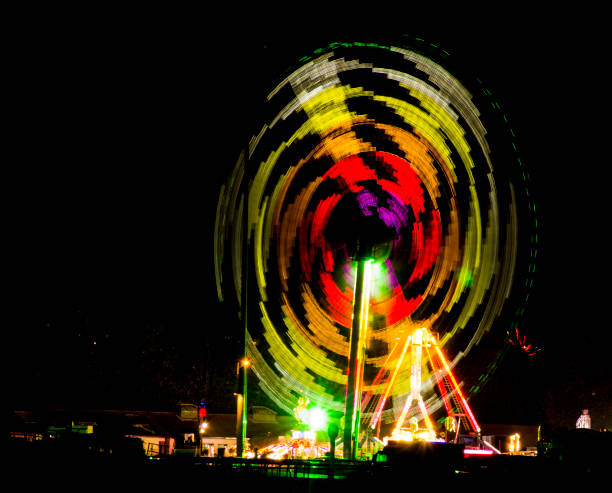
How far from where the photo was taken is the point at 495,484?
13336 millimetres

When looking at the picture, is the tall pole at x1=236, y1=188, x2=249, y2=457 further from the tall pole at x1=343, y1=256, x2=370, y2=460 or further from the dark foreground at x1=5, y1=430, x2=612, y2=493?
the dark foreground at x1=5, y1=430, x2=612, y2=493

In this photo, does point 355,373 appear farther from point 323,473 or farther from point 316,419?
point 316,419

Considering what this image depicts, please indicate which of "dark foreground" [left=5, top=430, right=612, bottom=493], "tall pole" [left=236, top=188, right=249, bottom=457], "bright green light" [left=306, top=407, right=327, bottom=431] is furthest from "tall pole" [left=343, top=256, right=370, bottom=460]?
"bright green light" [left=306, top=407, right=327, bottom=431]

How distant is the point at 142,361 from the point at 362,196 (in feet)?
100

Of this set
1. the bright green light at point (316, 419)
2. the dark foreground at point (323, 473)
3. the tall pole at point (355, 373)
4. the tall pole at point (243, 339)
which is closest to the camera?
the dark foreground at point (323, 473)

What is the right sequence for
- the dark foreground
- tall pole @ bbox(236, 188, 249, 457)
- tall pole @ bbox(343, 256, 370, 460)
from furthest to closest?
tall pole @ bbox(236, 188, 249, 457)
tall pole @ bbox(343, 256, 370, 460)
the dark foreground

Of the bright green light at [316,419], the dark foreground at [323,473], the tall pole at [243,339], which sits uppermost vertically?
the tall pole at [243,339]

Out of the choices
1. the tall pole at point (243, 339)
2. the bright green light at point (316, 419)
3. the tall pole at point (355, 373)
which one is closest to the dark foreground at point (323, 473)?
the tall pole at point (355, 373)

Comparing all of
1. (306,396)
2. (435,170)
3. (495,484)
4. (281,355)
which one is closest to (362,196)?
(435,170)

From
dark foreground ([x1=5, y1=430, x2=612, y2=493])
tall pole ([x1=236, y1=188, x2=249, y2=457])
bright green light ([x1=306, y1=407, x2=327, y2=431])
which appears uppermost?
tall pole ([x1=236, y1=188, x2=249, y2=457])

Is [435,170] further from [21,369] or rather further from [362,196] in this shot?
[21,369]

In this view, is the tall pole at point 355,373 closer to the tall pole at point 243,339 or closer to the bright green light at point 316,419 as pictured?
the tall pole at point 243,339

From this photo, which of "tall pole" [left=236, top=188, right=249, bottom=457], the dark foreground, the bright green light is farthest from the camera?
the bright green light

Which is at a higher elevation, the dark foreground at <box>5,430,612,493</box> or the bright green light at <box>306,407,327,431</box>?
the bright green light at <box>306,407,327,431</box>
